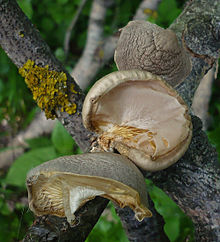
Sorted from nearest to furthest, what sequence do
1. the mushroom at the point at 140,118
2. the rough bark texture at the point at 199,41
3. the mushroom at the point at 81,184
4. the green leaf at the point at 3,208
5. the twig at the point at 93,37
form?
1. the mushroom at the point at 81,184
2. the mushroom at the point at 140,118
3. the rough bark texture at the point at 199,41
4. the green leaf at the point at 3,208
5. the twig at the point at 93,37

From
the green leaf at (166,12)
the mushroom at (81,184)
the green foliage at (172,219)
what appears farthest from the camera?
the green leaf at (166,12)

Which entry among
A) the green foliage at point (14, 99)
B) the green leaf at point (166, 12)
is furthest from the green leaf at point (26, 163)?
the green leaf at point (166, 12)

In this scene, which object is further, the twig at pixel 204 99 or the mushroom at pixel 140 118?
the twig at pixel 204 99

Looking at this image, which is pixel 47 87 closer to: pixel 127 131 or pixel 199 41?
pixel 127 131

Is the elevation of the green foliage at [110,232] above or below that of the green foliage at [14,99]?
below

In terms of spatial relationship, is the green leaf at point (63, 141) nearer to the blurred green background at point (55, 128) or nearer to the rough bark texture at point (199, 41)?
the blurred green background at point (55, 128)

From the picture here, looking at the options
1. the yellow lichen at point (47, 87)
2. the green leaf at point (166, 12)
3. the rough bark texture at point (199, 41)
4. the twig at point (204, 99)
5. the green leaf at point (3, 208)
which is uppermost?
the yellow lichen at point (47, 87)

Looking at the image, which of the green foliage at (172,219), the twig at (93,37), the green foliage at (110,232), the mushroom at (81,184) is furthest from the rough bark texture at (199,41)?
the twig at (93,37)
